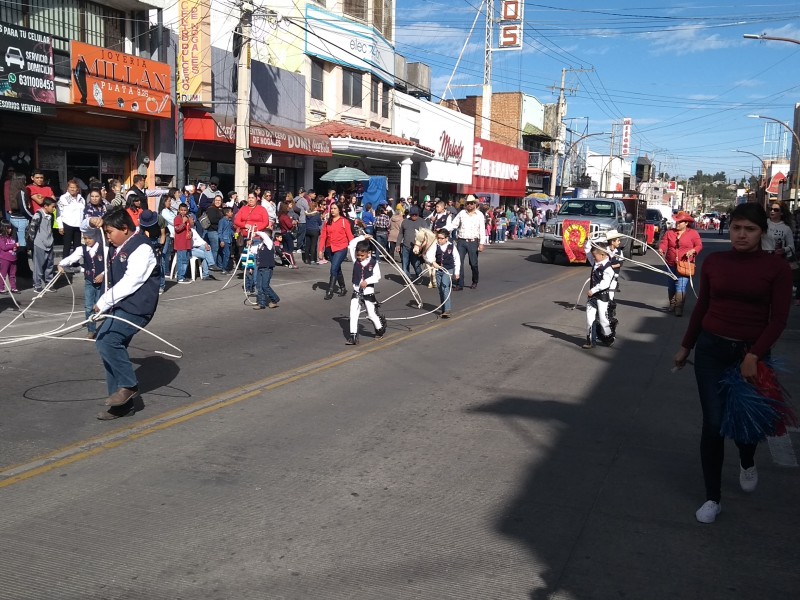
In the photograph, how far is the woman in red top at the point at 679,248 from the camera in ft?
43.1

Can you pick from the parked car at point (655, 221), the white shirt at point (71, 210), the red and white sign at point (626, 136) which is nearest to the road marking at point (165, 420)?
the white shirt at point (71, 210)

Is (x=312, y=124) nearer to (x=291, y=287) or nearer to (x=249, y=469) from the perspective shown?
(x=291, y=287)

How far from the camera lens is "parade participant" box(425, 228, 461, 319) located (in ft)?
41.8

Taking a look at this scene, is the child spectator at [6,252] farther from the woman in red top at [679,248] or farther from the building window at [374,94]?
the building window at [374,94]

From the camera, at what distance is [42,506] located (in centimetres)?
464

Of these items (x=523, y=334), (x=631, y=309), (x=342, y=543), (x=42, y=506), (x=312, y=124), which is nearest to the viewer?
(x=342, y=543)

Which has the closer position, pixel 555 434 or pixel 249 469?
pixel 249 469

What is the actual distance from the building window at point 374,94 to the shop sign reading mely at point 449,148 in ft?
25.8

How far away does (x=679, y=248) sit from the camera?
13242 mm

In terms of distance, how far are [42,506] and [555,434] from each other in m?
3.90

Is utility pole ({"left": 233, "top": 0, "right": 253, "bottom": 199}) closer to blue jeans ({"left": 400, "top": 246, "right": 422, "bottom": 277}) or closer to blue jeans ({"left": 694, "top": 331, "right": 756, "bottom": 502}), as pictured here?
blue jeans ({"left": 400, "top": 246, "right": 422, "bottom": 277})

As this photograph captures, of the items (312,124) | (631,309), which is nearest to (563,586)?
(631,309)

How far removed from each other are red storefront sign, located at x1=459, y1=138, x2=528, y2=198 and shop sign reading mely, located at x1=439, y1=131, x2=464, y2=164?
2.28 m

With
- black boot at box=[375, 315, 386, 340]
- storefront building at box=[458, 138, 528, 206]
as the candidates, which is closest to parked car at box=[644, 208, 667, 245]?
storefront building at box=[458, 138, 528, 206]
